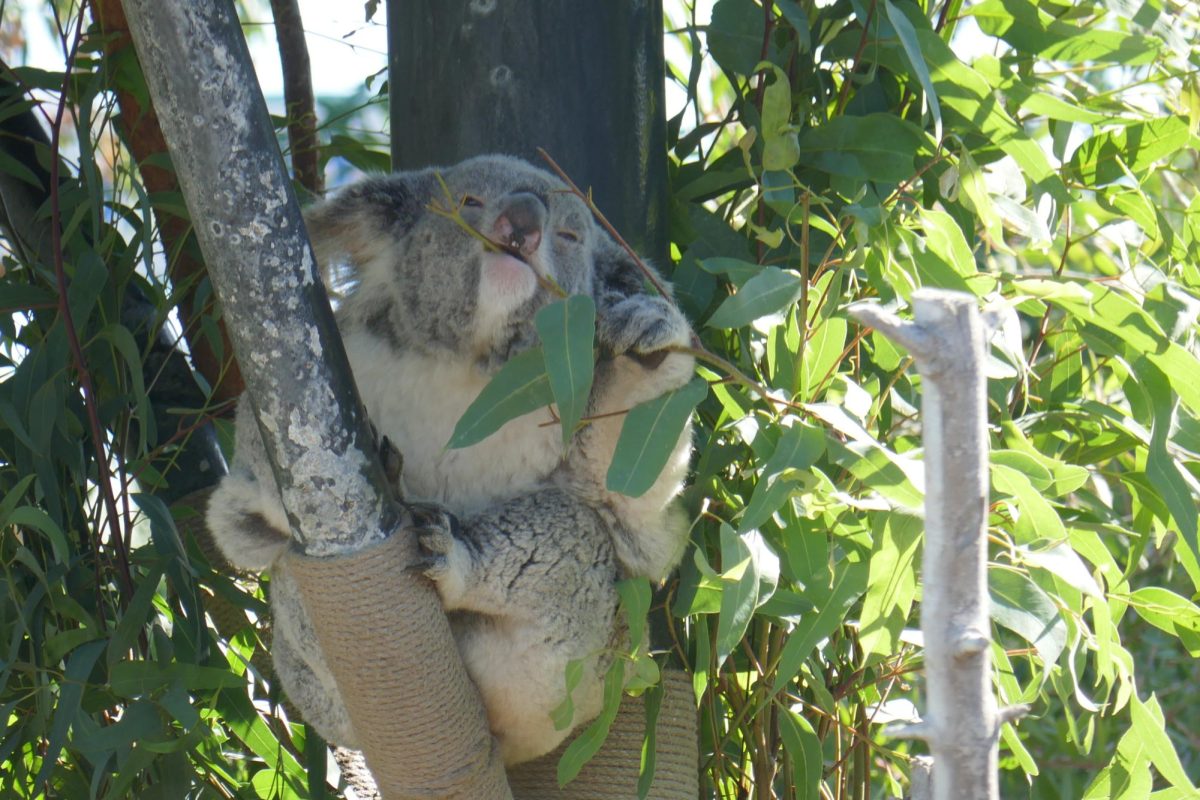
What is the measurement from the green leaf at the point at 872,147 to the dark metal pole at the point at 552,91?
0.36 metres

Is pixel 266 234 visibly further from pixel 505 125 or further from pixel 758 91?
pixel 758 91

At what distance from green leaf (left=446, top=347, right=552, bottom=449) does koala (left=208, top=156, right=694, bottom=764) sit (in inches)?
6.2

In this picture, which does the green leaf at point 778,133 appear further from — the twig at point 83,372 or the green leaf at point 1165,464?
the twig at point 83,372

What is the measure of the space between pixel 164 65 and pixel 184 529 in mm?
1290


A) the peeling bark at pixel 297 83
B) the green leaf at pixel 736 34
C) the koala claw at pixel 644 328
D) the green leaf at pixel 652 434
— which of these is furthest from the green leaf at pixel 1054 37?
the peeling bark at pixel 297 83

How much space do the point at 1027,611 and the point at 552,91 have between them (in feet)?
3.79

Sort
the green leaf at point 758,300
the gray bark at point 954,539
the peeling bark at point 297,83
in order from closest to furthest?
the gray bark at point 954,539, the green leaf at point 758,300, the peeling bark at point 297,83

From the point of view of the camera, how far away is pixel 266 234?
169cm

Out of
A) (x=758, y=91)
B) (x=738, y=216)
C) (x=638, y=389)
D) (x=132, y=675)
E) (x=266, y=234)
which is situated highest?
(x=758, y=91)

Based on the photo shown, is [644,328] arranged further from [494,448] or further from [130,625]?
[130,625]

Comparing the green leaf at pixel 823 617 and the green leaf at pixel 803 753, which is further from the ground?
the green leaf at pixel 823 617

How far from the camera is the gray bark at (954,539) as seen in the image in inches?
44.9

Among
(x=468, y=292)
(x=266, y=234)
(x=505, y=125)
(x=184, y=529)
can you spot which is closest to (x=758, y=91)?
(x=505, y=125)

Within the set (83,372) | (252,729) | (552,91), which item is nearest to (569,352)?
(552,91)
